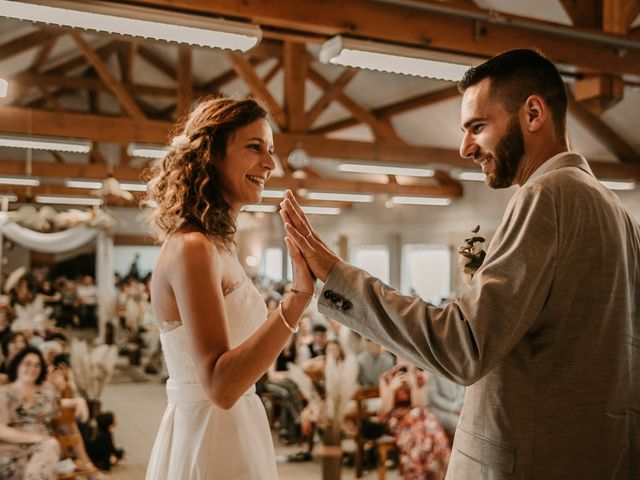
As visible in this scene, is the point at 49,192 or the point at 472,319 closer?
the point at 472,319

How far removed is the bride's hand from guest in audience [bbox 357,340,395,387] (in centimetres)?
565

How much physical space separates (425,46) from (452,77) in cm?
24

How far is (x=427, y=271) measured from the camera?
46.8 ft

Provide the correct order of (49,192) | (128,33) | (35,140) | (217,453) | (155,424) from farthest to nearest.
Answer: (49,192) < (155,424) < (35,140) < (128,33) < (217,453)

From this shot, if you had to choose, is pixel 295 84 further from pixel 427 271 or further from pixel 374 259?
pixel 374 259

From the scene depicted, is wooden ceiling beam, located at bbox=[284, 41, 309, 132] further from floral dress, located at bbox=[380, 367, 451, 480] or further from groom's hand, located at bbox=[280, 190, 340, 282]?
groom's hand, located at bbox=[280, 190, 340, 282]

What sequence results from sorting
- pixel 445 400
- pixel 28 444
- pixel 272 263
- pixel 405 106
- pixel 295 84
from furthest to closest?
pixel 272 263, pixel 405 106, pixel 295 84, pixel 445 400, pixel 28 444

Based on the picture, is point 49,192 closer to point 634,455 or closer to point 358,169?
point 358,169

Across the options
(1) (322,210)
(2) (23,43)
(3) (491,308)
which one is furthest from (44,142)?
(1) (322,210)

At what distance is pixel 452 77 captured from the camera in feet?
12.8

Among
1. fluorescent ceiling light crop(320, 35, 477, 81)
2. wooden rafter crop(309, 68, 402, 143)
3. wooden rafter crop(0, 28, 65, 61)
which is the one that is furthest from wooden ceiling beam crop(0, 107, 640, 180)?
fluorescent ceiling light crop(320, 35, 477, 81)

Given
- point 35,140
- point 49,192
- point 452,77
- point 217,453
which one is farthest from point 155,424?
point 49,192

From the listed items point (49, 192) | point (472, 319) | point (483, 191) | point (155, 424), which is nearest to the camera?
point (472, 319)

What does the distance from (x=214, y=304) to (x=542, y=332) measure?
0.66 metres
